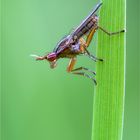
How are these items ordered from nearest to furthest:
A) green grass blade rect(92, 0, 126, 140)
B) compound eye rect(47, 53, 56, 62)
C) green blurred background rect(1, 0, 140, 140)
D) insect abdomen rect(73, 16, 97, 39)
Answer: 1. green grass blade rect(92, 0, 126, 140)
2. insect abdomen rect(73, 16, 97, 39)
3. compound eye rect(47, 53, 56, 62)
4. green blurred background rect(1, 0, 140, 140)

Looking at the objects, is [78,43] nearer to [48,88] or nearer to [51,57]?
[51,57]

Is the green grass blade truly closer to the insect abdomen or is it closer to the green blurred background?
the insect abdomen

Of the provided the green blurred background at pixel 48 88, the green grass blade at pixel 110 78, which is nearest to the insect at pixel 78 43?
the green grass blade at pixel 110 78

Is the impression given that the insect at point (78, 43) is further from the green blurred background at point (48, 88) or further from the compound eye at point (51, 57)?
the green blurred background at point (48, 88)

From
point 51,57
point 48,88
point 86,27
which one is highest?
point 86,27

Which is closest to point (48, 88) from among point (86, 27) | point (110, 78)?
point (86, 27)

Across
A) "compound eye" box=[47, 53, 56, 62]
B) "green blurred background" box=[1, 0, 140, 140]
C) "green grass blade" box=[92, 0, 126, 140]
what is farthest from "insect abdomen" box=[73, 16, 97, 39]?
"green blurred background" box=[1, 0, 140, 140]
